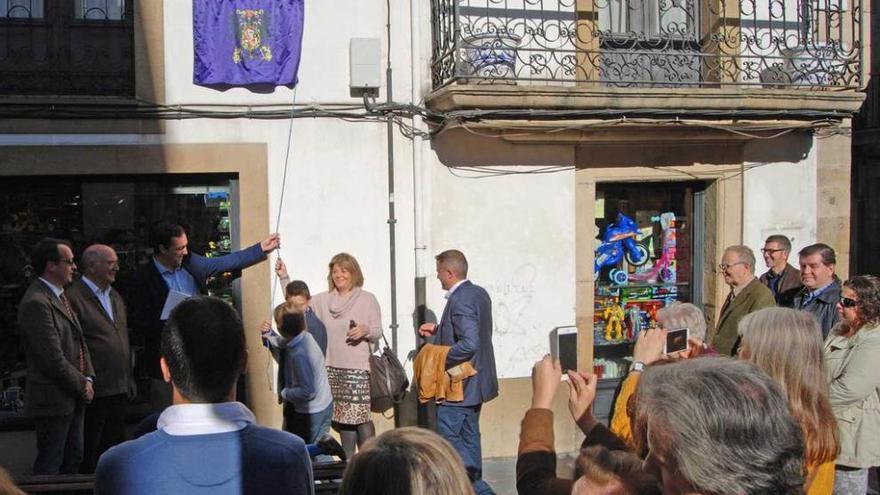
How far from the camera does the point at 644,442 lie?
2406 millimetres

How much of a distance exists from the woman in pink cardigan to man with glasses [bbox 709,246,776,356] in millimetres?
2689

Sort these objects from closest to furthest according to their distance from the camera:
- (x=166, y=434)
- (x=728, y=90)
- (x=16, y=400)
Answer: (x=166, y=434)
(x=16, y=400)
(x=728, y=90)

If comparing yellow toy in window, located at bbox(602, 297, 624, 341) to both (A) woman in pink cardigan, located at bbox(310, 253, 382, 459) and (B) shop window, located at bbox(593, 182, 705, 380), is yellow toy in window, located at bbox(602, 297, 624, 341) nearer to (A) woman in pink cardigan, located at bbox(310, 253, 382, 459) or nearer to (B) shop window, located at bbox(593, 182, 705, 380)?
(B) shop window, located at bbox(593, 182, 705, 380)

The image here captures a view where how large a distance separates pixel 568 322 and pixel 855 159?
352 inches

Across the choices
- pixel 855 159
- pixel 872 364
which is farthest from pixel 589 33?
pixel 855 159

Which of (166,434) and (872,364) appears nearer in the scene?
(166,434)

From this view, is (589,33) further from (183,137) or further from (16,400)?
(16,400)

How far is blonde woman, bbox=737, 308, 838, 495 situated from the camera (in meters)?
3.20

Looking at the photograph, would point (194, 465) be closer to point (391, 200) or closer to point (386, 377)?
point (386, 377)

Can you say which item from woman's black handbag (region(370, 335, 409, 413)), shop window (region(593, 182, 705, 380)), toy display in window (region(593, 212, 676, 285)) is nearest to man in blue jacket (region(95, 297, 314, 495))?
woman's black handbag (region(370, 335, 409, 413))

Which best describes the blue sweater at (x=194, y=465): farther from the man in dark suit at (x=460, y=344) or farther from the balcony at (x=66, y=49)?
the balcony at (x=66, y=49)

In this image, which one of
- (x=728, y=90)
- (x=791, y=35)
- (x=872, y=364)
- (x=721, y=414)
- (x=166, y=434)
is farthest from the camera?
(x=791, y=35)

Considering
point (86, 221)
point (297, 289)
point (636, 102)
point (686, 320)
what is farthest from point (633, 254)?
point (86, 221)

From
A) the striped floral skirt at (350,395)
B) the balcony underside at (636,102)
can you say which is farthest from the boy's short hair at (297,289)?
the balcony underside at (636,102)
